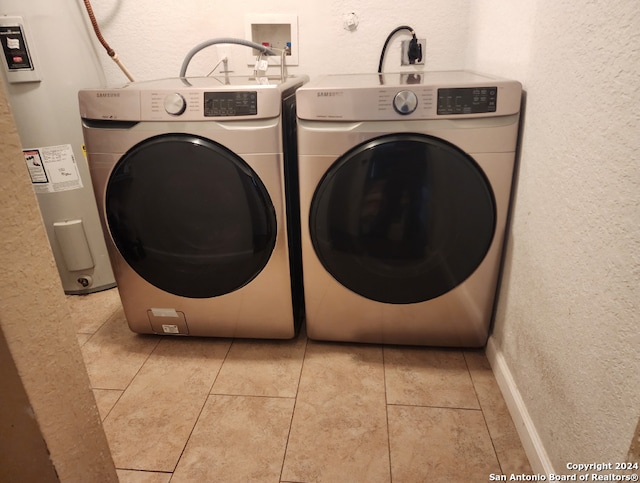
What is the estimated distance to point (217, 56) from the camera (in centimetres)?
166

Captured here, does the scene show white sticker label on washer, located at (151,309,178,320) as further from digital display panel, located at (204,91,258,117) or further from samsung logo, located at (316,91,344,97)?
samsung logo, located at (316,91,344,97)

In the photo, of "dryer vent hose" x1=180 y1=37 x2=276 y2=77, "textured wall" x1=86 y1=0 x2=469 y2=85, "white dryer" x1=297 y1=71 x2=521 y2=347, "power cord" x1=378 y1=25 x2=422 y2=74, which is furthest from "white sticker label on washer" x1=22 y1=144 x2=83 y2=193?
"power cord" x1=378 y1=25 x2=422 y2=74

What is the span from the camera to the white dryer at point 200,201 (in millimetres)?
1081

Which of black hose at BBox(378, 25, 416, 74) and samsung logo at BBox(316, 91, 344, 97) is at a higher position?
black hose at BBox(378, 25, 416, 74)

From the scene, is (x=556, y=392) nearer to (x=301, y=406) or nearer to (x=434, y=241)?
(x=434, y=241)

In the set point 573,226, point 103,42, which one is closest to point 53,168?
point 103,42

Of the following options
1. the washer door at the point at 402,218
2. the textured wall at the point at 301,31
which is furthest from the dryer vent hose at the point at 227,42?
the washer door at the point at 402,218

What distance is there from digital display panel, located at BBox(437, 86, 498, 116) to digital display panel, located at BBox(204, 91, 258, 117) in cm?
46

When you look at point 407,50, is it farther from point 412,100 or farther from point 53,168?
point 53,168

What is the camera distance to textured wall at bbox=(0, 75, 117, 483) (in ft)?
1.65

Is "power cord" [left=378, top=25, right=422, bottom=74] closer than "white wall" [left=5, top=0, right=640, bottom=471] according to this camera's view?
No

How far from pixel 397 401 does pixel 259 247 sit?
Result: 0.57m

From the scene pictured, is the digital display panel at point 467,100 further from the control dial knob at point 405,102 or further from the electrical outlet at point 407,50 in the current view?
the electrical outlet at point 407,50

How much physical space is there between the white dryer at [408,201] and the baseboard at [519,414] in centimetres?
8
